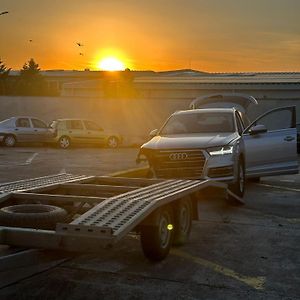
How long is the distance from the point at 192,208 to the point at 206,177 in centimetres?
264

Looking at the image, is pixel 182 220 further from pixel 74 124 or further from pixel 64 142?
pixel 74 124

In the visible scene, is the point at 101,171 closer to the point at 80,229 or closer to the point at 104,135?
the point at 80,229

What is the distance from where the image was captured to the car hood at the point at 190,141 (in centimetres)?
1007

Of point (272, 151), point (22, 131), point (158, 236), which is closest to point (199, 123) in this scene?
point (272, 151)

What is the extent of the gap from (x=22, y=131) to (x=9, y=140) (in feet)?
2.51

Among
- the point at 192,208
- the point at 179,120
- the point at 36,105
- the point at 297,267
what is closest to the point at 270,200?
the point at 179,120

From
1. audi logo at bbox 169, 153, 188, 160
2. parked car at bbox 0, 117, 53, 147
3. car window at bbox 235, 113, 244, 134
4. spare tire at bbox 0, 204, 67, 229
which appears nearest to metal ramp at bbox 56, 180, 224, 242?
spare tire at bbox 0, 204, 67, 229

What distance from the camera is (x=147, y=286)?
5367 millimetres

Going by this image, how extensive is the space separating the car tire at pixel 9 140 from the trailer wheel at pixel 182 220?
21.2 metres

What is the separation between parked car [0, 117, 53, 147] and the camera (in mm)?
27125

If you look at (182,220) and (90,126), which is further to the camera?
(90,126)

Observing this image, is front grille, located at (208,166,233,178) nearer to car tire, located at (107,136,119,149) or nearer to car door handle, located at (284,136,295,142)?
car door handle, located at (284,136,295,142)

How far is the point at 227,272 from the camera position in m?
5.91

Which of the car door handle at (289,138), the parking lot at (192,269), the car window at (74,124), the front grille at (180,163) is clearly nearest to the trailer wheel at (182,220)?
the parking lot at (192,269)
